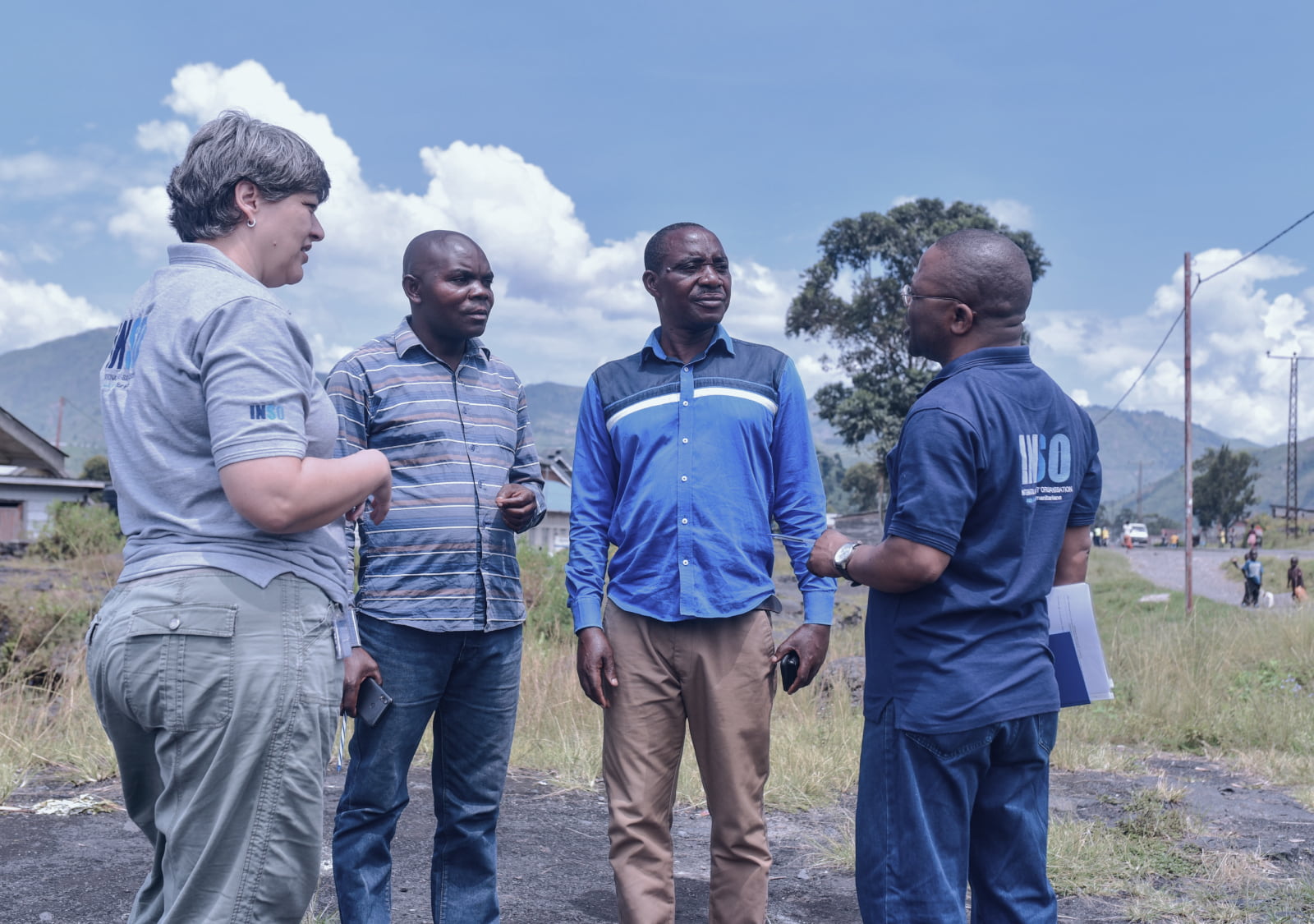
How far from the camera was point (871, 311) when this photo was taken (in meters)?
35.6

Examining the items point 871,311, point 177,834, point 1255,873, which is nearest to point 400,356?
point 177,834

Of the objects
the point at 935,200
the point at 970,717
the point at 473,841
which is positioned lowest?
the point at 473,841

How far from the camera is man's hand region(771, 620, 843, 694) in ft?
9.91

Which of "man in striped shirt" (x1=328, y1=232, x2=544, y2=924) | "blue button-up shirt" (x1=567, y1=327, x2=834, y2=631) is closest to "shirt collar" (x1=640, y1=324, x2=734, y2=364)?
"blue button-up shirt" (x1=567, y1=327, x2=834, y2=631)

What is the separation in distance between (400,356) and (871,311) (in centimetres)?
3365

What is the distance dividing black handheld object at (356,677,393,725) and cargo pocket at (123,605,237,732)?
0.69m

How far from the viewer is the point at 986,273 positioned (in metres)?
2.40

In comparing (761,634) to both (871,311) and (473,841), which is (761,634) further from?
(871,311)

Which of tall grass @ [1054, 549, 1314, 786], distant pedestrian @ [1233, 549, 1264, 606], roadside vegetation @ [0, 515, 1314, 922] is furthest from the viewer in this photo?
distant pedestrian @ [1233, 549, 1264, 606]

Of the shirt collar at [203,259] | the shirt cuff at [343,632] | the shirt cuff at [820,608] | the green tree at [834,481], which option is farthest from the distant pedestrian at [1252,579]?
the green tree at [834,481]

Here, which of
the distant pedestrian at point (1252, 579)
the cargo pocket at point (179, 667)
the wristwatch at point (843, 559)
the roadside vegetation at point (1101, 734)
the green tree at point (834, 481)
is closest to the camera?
the cargo pocket at point (179, 667)

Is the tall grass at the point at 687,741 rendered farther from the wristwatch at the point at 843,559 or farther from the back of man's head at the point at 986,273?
the back of man's head at the point at 986,273

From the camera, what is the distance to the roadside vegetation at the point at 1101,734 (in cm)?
408

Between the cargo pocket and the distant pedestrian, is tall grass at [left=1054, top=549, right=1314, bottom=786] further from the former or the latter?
the distant pedestrian
